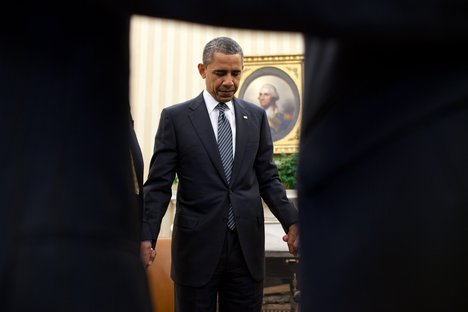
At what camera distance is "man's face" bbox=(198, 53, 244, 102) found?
6.70 feet

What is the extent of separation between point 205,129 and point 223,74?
22 centimetres

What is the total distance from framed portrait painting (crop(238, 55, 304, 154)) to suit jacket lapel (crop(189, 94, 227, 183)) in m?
3.67

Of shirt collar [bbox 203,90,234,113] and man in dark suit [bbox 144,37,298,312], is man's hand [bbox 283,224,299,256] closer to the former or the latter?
man in dark suit [bbox 144,37,298,312]

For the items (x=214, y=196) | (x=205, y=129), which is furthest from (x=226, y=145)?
(x=214, y=196)

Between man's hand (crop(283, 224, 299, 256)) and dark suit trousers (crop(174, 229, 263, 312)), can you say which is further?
man's hand (crop(283, 224, 299, 256))

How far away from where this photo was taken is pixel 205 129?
202 centimetres

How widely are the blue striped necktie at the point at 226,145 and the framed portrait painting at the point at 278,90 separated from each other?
3652mm

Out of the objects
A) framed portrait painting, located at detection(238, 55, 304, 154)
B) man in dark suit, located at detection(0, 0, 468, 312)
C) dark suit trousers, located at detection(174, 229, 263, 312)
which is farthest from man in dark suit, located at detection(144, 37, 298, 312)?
framed portrait painting, located at detection(238, 55, 304, 154)

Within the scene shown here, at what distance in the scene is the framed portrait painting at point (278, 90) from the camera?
576 centimetres
